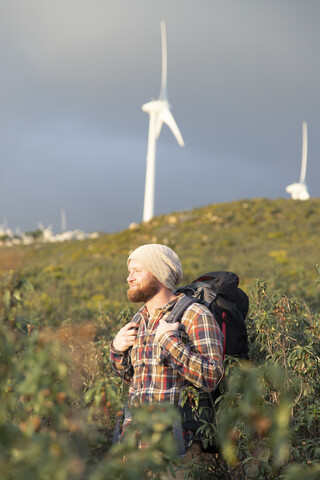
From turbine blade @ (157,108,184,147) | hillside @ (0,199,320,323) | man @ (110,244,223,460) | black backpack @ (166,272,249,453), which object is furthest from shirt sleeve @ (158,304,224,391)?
turbine blade @ (157,108,184,147)

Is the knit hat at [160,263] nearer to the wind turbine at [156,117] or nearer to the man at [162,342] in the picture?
the man at [162,342]

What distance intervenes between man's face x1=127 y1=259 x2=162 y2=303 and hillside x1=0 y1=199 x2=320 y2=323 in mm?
739

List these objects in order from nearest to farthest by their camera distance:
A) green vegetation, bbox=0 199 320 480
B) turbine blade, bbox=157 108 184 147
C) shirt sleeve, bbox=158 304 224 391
Result: green vegetation, bbox=0 199 320 480 → shirt sleeve, bbox=158 304 224 391 → turbine blade, bbox=157 108 184 147

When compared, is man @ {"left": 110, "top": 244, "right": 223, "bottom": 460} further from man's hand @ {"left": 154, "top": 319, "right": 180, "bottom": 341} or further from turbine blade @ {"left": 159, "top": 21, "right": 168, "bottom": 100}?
turbine blade @ {"left": 159, "top": 21, "right": 168, "bottom": 100}

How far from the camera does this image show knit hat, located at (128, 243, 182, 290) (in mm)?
3113

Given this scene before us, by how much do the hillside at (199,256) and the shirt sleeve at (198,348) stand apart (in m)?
1.01

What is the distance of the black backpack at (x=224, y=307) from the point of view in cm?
297

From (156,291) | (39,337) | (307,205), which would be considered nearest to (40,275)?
(156,291)

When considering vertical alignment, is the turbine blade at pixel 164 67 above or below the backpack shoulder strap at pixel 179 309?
above

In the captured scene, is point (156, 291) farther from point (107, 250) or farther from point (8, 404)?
point (107, 250)

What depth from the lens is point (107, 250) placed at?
98.2 feet

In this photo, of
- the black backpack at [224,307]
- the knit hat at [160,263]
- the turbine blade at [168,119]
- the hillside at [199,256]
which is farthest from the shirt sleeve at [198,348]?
the turbine blade at [168,119]

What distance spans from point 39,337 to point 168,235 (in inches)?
1225

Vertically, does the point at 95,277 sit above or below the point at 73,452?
below
